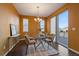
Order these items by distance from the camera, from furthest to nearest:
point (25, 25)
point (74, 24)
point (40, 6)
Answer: point (25, 25)
point (40, 6)
point (74, 24)

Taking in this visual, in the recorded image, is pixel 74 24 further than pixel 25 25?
No

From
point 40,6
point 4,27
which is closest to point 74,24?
point 40,6

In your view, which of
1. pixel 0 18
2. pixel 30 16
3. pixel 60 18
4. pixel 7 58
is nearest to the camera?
pixel 7 58

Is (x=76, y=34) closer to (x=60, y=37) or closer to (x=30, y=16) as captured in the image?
(x=60, y=37)

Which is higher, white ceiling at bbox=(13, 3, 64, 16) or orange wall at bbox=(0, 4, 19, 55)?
white ceiling at bbox=(13, 3, 64, 16)

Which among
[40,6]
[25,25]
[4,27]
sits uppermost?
[40,6]

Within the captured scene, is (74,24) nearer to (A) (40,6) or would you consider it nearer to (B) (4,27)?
(A) (40,6)

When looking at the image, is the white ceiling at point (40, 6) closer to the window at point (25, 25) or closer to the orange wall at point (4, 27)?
the orange wall at point (4, 27)

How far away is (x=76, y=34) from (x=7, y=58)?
3.86 metres

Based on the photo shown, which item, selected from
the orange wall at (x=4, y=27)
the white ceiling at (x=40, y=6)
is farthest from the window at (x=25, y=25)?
the orange wall at (x=4, y=27)

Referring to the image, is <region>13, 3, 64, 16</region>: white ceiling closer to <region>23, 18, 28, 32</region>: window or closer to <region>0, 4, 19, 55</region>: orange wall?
<region>0, 4, 19, 55</region>: orange wall

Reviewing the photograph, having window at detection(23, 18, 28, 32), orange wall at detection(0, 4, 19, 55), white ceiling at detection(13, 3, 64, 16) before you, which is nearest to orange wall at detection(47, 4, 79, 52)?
white ceiling at detection(13, 3, 64, 16)

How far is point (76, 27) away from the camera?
15.9 ft

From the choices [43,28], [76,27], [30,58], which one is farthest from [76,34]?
[43,28]
